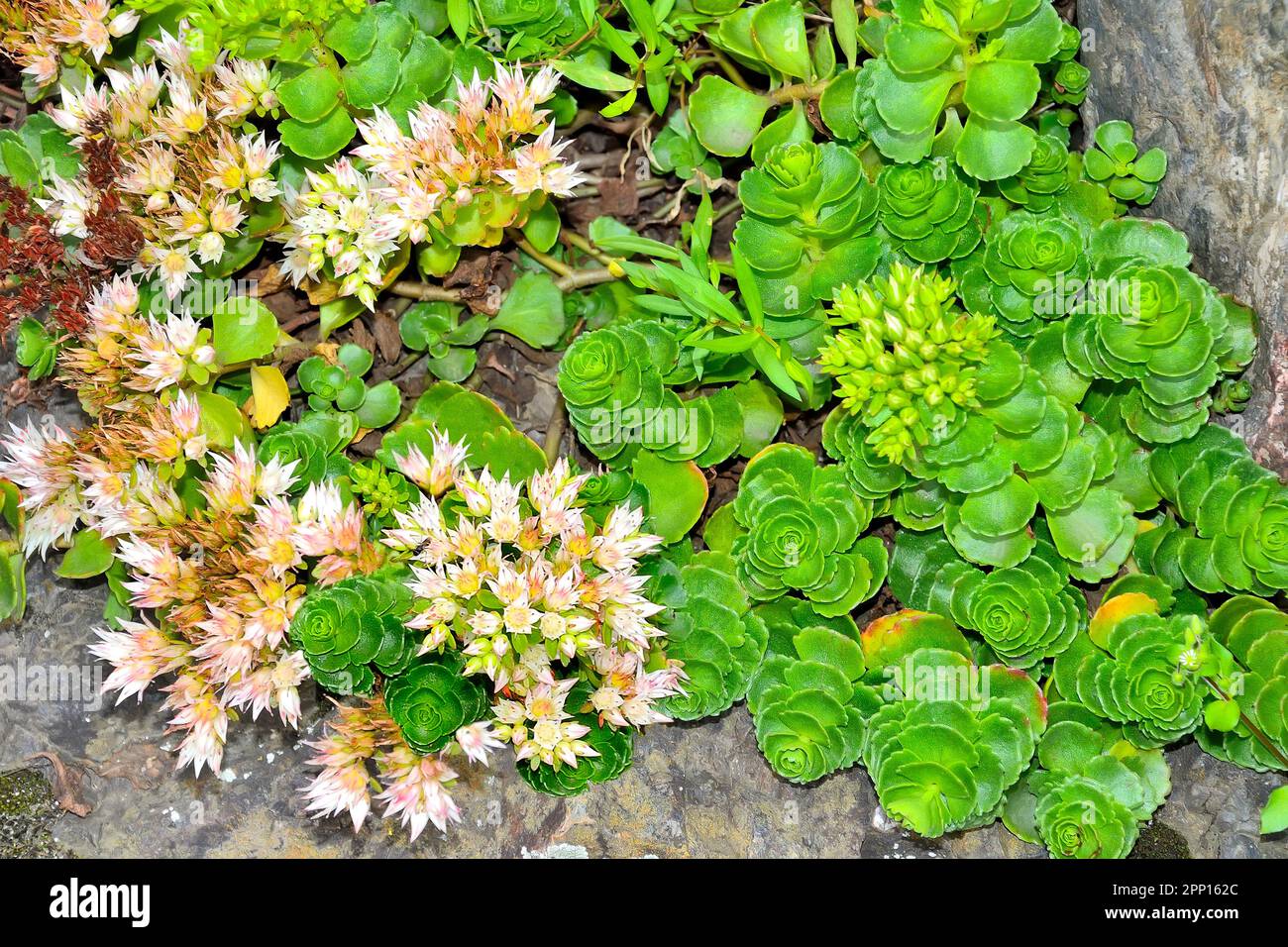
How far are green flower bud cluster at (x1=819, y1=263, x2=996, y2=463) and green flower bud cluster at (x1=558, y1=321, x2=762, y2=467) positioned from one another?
39 cm

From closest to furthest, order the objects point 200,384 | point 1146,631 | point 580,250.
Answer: point 1146,631, point 200,384, point 580,250

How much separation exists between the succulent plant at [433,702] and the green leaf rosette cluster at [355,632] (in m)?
0.06

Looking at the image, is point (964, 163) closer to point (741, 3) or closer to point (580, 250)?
point (741, 3)

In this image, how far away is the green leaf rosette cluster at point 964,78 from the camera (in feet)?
7.37

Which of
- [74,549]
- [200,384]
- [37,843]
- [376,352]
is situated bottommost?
[37,843]

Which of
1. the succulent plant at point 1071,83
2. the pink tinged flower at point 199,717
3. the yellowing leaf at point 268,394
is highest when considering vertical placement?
the succulent plant at point 1071,83

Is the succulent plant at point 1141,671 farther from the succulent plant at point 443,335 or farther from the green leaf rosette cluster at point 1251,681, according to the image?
the succulent plant at point 443,335

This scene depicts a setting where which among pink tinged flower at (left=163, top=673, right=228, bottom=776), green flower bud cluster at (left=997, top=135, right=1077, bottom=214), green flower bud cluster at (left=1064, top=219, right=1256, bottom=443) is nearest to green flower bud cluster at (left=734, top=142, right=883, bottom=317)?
green flower bud cluster at (left=997, top=135, right=1077, bottom=214)

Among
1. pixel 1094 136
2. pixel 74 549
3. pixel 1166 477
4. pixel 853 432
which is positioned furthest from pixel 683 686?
pixel 1094 136

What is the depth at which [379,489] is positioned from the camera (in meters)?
2.47

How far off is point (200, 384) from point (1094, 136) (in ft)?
7.29

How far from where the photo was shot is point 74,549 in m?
2.54

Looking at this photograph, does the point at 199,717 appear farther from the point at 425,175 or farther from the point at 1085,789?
the point at 1085,789

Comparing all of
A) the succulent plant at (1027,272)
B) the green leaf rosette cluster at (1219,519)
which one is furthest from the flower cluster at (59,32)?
the green leaf rosette cluster at (1219,519)
